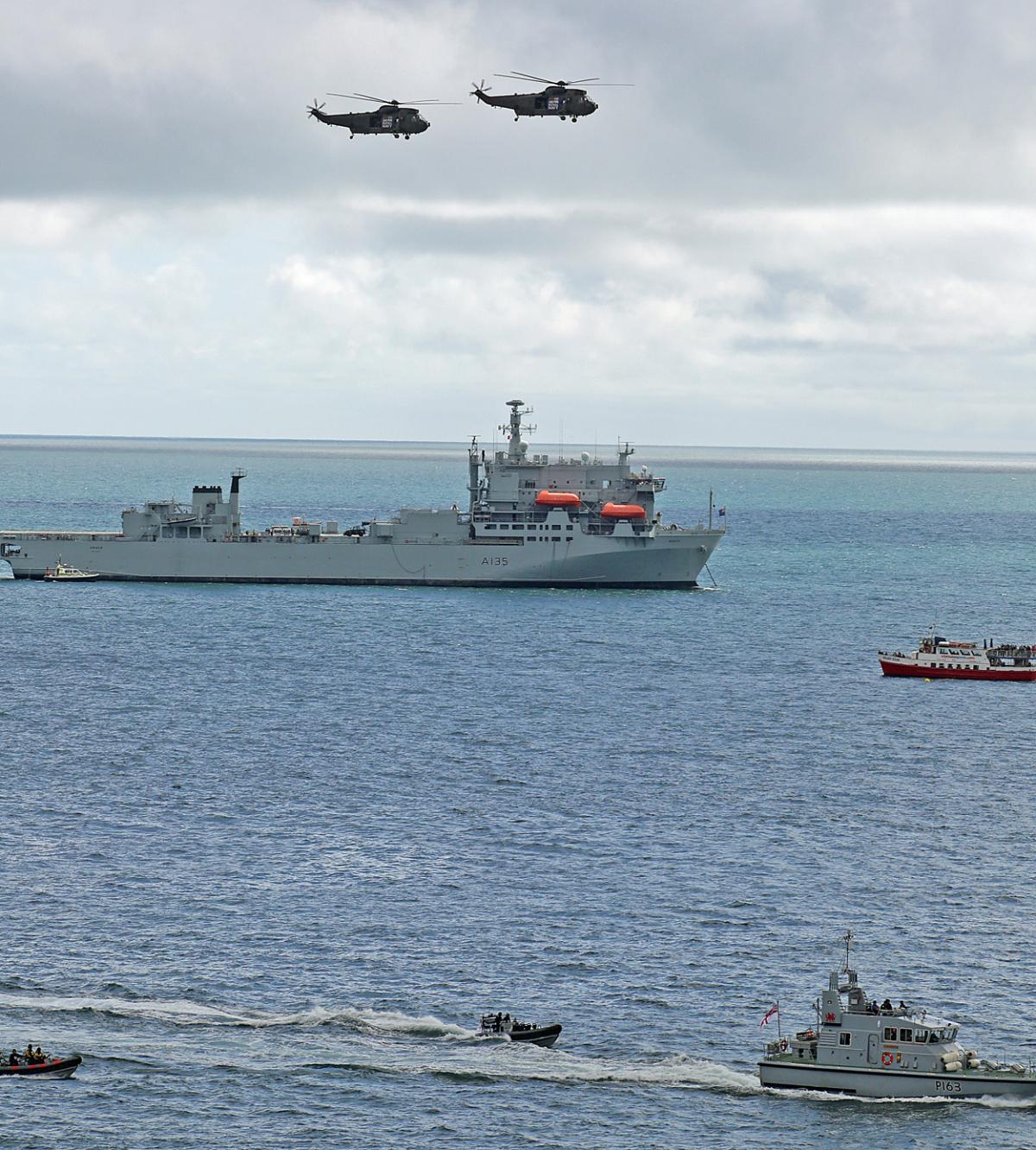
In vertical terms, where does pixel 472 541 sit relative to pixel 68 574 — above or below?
above

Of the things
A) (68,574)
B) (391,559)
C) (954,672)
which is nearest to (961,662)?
(954,672)

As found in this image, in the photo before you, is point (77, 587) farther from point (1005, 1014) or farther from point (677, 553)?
point (1005, 1014)

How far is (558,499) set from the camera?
137m

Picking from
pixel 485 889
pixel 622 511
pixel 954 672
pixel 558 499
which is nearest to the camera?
pixel 485 889

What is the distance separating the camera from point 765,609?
13575 centimetres

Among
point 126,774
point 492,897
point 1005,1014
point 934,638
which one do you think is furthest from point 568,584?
point 1005,1014

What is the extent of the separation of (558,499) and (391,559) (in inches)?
637

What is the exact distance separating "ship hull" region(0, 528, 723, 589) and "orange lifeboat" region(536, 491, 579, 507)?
11.1 ft

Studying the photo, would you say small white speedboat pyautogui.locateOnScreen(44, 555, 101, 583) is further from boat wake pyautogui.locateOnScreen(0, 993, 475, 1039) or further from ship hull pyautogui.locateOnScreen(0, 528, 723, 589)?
boat wake pyautogui.locateOnScreen(0, 993, 475, 1039)

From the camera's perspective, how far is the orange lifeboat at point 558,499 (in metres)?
137

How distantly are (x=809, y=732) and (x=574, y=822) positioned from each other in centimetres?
2308

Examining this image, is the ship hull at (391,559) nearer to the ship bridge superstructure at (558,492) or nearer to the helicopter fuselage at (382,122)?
the ship bridge superstructure at (558,492)

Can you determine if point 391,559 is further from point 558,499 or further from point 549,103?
point 549,103

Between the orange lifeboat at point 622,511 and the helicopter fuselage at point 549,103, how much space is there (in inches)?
2065
